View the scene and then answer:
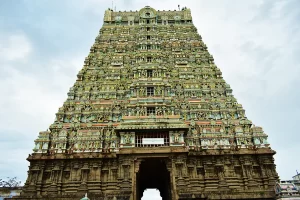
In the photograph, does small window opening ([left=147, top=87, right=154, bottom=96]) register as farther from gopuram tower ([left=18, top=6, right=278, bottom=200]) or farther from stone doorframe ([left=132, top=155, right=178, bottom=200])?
stone doorframe ([left=132, top=155, right=178, bottom=200])

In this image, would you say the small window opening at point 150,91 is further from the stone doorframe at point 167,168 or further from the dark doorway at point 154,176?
the stone doorframe at point 167,168

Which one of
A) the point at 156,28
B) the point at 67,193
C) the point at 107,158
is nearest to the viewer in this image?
the point at 67,193

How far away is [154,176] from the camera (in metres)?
32.2

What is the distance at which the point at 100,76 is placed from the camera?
3350 centimetres

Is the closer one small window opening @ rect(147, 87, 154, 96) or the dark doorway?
the dark doorway

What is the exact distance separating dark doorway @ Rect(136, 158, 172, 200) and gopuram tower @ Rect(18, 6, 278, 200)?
0.14m

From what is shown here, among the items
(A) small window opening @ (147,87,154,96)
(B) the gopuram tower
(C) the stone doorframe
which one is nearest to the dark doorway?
(B) the gopuram tower

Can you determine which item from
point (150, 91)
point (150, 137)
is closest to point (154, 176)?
point (150, 137)

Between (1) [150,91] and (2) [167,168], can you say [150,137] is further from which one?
(1) [150,91]

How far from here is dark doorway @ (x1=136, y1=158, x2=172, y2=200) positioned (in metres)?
25.7

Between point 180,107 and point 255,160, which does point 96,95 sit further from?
point 255,160

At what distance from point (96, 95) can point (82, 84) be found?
276cm

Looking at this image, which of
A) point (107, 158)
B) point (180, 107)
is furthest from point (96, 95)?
point (180, 107)

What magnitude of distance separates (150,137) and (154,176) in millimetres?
9391
